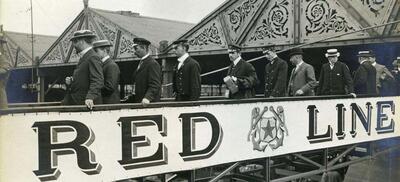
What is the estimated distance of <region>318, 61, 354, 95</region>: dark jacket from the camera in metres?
7.75

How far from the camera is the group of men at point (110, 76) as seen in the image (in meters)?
4.50

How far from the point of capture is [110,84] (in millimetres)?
5344

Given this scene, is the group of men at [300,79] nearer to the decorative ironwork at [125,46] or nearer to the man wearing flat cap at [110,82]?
the man wearing flat cap at [110,82]

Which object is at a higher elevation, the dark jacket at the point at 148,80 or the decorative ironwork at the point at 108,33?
the decorative ironwork at the point at 108,33

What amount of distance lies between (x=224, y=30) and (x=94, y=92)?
8739mm

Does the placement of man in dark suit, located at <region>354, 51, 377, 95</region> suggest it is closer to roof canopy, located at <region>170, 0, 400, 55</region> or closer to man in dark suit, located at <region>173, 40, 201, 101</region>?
roof canopy, located at <region>170, 0, 400, 55</region>

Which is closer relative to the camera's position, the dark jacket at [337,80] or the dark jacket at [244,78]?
the dark jacket at [244,78]

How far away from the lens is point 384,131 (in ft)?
24.8

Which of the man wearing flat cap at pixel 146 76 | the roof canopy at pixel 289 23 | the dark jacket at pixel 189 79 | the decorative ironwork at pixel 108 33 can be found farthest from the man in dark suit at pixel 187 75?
the decorative ironwork at pixel 108 33

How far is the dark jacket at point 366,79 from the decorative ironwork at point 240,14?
452cm

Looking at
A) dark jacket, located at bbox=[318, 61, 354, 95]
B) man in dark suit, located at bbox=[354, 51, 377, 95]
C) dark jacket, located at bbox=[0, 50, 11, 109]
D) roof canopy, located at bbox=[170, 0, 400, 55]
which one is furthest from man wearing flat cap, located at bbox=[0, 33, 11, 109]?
roof canopy, located at bbox=[170, 0, 400, 55]

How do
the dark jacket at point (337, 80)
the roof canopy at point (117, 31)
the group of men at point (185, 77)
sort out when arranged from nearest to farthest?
1. the group of men at point (185, 77)
2. the dark jacket at point (337, 80)
3. the roof canopy at point (117, 31)

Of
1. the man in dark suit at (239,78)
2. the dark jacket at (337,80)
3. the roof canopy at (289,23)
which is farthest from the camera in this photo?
the roof canopy at (289,23)

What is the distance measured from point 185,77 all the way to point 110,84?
43.4 inches
